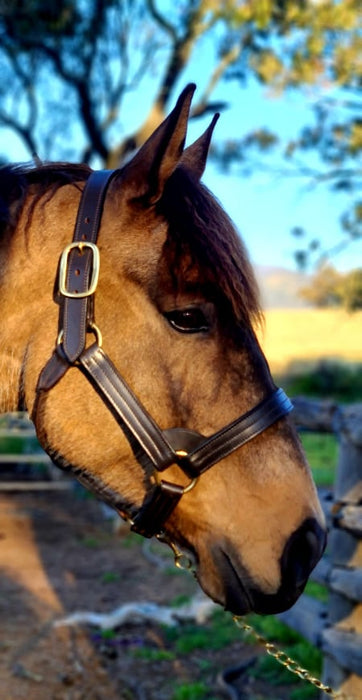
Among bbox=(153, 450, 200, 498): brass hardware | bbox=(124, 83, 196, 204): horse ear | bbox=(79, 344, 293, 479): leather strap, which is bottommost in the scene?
bbox=(153, 450, 200, 498): brass hardware

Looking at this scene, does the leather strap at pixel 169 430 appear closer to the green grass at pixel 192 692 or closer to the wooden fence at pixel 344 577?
the wooden fence at pixel 344 577

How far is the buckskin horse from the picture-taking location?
1.78 m

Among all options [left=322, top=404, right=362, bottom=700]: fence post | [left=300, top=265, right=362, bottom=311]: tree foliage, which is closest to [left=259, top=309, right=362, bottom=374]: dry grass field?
[left=300, top=265, right=362, bottom=311]: tree foliage

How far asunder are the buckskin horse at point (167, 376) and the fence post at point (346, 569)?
1.83 meters

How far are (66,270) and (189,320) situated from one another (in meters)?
0.35

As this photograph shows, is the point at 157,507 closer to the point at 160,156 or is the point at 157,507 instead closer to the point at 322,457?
the point at 160,156

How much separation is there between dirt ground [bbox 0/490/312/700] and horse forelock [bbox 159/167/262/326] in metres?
2.95

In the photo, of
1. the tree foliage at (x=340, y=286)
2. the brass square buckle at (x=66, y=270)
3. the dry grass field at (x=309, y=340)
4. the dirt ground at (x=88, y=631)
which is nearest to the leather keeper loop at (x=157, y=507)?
the brass square buckle at (x=66, y=270)

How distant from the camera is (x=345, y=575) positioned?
3654 millimetres

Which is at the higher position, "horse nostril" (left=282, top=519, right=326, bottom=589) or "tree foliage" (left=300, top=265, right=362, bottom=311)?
"tree foliage" (left=300, top=265, right=362, bottom=311)

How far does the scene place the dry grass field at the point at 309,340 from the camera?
85.2 ft

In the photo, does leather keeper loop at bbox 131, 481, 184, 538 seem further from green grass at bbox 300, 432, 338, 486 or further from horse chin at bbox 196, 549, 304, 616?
green grass at bbox 300, 432, 338, 486

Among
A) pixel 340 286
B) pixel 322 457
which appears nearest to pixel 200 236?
pixel 340 286

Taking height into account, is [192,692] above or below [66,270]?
below
